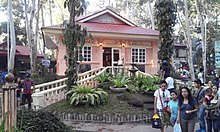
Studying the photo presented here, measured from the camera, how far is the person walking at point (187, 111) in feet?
19.8

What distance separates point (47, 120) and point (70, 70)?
6972mm

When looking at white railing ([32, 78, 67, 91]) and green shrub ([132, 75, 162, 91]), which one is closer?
green shrub ([132, 75, 162, 91])

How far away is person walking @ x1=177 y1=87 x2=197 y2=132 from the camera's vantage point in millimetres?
6035

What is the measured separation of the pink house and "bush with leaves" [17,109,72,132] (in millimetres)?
13180

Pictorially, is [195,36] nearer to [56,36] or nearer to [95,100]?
[56,36]

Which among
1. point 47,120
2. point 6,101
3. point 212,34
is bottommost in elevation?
point 47,120

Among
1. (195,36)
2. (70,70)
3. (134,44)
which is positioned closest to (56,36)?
(134,44)

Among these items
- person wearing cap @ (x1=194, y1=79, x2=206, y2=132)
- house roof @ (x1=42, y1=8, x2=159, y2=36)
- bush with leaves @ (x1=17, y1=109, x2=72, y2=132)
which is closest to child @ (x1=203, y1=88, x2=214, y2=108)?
person wearing cap @ (x1=194, y1=79, x2=206, y2=132)

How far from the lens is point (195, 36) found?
136ft

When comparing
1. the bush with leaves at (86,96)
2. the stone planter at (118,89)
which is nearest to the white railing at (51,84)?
the bush with leaves at (86,96)

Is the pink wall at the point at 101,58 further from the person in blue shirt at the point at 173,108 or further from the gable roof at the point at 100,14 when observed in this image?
the person in blue shirt at the point at 173,108

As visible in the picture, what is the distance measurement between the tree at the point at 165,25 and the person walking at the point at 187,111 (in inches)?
321

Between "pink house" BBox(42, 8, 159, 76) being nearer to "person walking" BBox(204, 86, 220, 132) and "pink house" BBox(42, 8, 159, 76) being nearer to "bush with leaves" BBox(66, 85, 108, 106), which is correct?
"bush with leaves" BBox(66, 85, 108, 106)

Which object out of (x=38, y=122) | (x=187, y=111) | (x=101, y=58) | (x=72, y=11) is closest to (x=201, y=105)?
(x=187, y=111)
